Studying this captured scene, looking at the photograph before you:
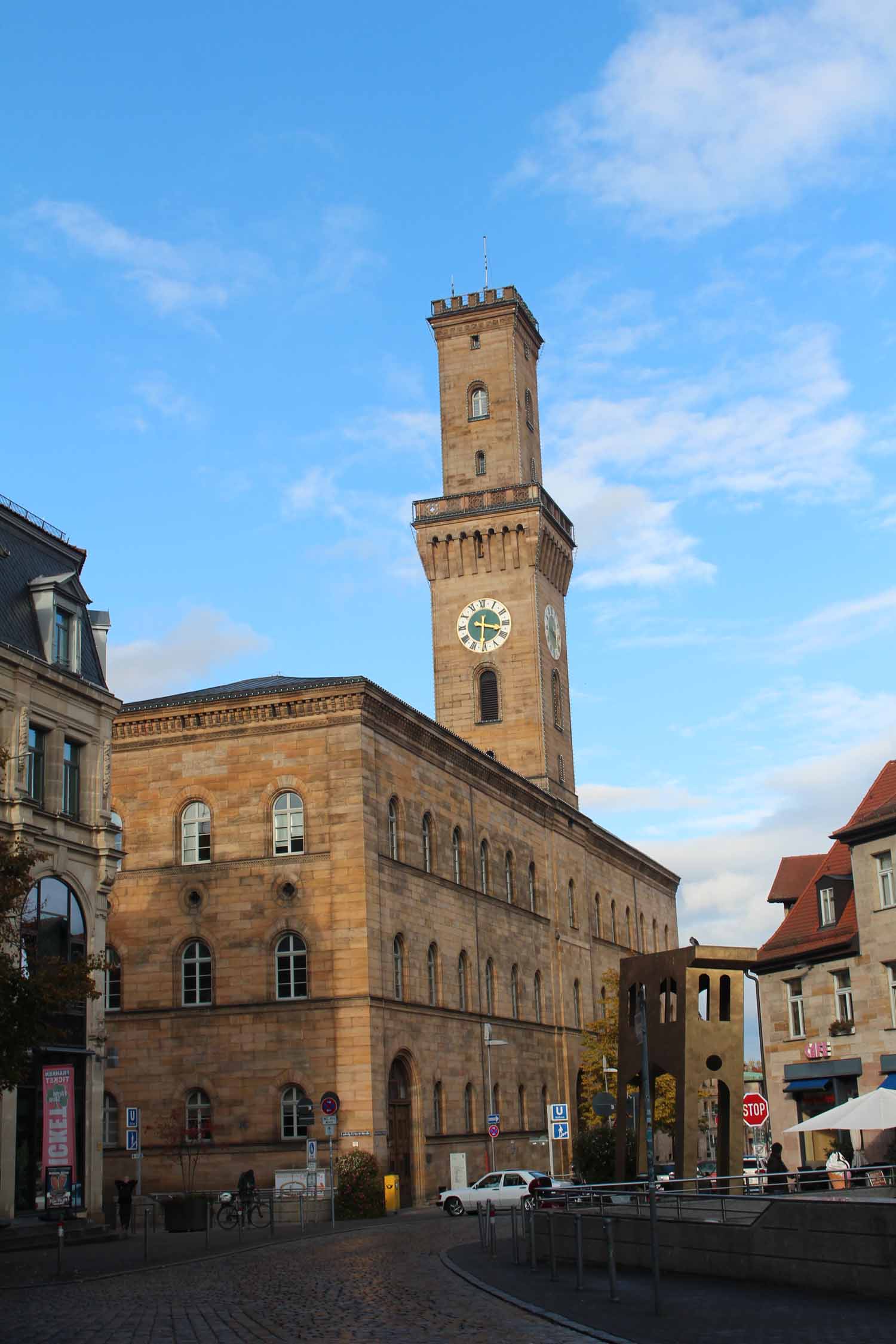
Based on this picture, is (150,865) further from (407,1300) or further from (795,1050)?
(407,1300)

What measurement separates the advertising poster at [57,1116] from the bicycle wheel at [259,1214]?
7.53 m

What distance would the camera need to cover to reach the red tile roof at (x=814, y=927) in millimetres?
44375

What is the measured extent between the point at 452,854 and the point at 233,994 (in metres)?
11.5

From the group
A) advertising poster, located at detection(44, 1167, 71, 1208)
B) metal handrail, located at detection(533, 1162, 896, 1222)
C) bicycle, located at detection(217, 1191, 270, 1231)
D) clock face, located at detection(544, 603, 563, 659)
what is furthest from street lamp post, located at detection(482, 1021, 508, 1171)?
metal handrail, located at detection(533, 1162, 896, 1222)

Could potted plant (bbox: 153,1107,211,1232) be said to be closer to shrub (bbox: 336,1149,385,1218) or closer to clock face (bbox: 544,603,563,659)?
shrub (bbox: 336,1149,385,1218)

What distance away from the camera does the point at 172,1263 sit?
1164 inches

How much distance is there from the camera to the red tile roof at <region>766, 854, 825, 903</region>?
178 feet

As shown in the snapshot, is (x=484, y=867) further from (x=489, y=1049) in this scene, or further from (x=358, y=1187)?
(x=358, y=1187)

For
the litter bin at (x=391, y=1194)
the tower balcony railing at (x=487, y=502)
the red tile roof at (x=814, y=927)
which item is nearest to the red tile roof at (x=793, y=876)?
the red tile roof at (x=814, y=927)

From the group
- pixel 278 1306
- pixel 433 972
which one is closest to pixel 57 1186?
pixel 278 1306

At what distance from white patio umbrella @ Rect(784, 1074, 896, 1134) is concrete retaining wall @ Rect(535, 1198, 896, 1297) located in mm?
4239

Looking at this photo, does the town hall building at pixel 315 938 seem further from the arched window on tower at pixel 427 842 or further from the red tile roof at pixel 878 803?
the red tile roof at pixel 878 803

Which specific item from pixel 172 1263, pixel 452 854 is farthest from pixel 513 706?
pixel 172 1263

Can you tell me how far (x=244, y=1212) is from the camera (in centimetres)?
4297
